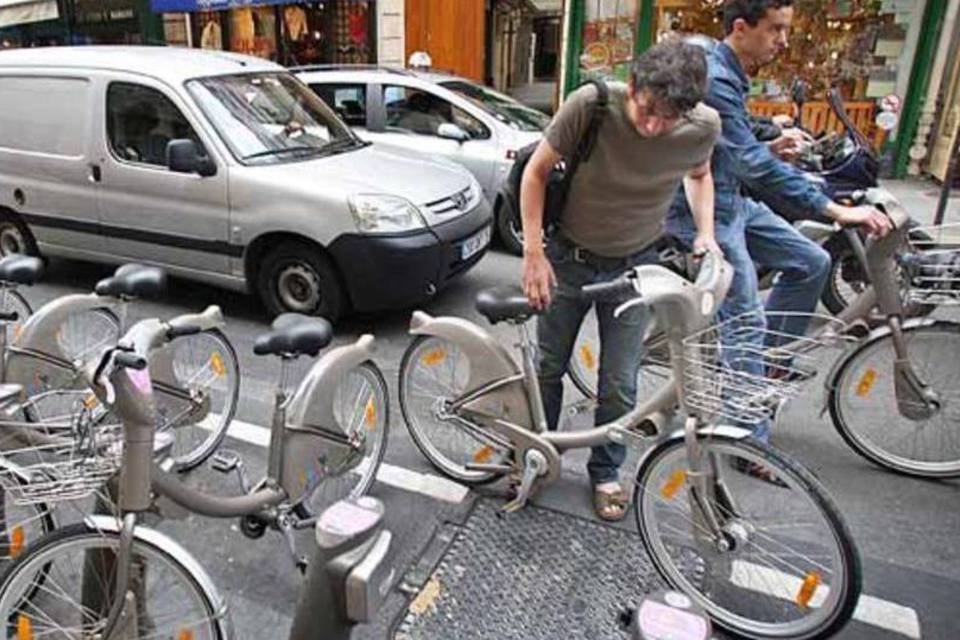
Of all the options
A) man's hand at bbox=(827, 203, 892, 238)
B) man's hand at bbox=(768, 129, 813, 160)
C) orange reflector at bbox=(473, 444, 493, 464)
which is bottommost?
orange reflector at bbox=(473, 444, 493, 464)

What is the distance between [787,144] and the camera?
11.9 feet

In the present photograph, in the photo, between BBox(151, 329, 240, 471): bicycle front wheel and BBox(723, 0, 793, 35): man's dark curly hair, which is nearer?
BBox(723, 0, 793, 35): man's dark curly hair

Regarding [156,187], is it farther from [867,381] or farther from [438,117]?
[867,381]

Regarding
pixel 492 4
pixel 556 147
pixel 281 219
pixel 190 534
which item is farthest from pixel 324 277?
pixel 492 4

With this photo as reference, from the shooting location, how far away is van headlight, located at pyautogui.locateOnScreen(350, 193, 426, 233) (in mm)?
4547

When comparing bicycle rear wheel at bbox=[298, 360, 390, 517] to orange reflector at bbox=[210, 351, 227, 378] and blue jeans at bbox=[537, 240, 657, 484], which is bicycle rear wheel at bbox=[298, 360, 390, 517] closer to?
blue jeans at bbox=[537, 240, 657, 484]

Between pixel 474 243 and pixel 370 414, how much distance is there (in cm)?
227

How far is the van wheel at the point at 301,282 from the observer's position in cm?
475

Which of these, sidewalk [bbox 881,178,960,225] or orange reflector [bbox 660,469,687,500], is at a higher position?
orange reflector [bbox 660,469,687,500]

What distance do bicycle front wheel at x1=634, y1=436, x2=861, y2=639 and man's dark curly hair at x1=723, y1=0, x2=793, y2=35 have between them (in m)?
1.63

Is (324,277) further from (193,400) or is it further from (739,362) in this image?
(739,362)

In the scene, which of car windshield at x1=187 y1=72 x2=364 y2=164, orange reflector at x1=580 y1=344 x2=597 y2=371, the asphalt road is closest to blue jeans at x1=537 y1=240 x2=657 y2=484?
the asphalt road

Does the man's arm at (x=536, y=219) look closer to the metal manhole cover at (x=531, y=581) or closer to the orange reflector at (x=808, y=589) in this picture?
the metal manhole cover at (x=531, y=581)

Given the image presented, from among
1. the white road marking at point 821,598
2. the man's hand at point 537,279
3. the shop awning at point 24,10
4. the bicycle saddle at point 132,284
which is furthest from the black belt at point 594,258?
the shop awning at point 24,10
